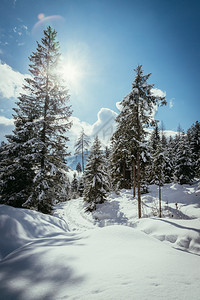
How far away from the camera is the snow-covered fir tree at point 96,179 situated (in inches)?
736

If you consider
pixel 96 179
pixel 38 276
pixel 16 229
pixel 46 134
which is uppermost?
pixel 46 134

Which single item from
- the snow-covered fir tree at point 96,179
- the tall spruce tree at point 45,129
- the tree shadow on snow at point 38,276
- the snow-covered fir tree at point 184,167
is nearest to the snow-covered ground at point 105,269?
the tree shadow on snow at point 38,276

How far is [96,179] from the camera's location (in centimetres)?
1864

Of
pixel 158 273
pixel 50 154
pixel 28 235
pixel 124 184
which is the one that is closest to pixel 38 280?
pixel 158 273

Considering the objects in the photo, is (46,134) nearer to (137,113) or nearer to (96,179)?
(137,113)

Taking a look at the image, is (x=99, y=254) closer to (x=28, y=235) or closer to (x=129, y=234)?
(x=129, y=234)

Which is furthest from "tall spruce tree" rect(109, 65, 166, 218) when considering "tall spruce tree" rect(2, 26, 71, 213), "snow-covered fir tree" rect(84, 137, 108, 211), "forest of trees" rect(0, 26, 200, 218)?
"snow-covered fir tree" rect(84, 137, 108, 211)

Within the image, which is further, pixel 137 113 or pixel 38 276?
pixel 137 113

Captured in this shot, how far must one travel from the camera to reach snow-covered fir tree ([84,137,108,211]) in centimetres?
1870

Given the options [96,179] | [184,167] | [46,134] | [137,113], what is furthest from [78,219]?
[184,167]

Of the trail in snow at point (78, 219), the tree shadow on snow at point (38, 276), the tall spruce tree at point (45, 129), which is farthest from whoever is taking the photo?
the trail in snow at point (78, 219)

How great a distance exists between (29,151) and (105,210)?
1242 cm

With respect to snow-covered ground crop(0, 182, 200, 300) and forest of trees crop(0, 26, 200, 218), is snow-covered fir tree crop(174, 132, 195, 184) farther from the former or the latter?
snow-covered ground crop(0, 182, 200, 300)

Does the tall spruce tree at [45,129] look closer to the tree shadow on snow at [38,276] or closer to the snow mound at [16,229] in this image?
the snow mound at [16,229]
